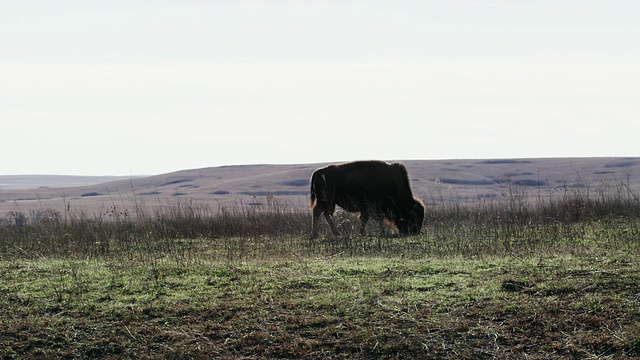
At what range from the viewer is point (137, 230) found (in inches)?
695

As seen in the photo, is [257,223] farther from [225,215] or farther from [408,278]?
[408,278]

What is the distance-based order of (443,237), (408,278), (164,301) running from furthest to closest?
(443,237) → (408,278) → (164,301)

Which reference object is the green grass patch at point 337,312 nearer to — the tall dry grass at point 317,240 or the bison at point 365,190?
the tall dry grass at point 317,240

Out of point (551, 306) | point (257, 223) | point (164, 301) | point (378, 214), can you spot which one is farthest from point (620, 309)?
point (257, 223)

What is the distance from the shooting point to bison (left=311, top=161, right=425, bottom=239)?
1856 centimetres

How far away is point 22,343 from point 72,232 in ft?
29.0

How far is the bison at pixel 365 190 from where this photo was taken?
18.6 metres

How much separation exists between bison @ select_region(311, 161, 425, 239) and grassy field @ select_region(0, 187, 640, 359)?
495cm

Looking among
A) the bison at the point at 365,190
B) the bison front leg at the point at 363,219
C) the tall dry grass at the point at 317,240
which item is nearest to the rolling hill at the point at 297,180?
the tall dry grass at the point at 317,240

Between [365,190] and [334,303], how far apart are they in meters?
10.2

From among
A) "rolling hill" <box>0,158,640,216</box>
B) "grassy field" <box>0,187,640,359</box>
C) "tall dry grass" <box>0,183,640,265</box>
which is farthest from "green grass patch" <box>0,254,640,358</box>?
"rolling hill" <box>0,158,640,216</box>

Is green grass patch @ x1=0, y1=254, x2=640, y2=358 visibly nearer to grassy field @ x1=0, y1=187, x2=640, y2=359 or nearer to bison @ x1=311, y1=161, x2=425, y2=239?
grassy field @ x1=0, y1=187, x2=640, y2=359

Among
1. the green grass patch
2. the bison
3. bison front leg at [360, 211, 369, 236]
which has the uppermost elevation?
the bison

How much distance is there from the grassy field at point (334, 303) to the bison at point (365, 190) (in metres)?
4.95
